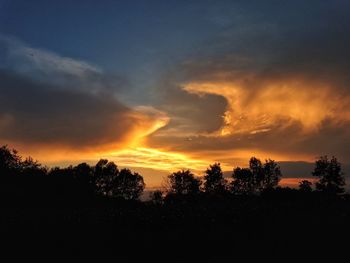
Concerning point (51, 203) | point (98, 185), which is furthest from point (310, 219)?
point (98, 185)

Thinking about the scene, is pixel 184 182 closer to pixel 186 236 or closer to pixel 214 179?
pixel 214 179

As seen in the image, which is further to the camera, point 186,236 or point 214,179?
point 214,179

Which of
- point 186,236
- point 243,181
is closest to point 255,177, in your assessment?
point 243,181

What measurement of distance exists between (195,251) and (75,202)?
62.6m

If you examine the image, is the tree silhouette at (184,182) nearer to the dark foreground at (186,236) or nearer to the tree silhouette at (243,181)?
the tree silhouette at (243,181)

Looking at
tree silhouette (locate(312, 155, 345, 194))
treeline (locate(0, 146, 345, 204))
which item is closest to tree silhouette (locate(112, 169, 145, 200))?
treeline (locate(0, 146, 345, 204))

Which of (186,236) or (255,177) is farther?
(255,177)

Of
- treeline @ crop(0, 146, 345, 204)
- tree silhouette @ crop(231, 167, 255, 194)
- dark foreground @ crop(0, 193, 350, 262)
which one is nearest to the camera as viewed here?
dark foreground @ crop(0, 193, 350, 262)

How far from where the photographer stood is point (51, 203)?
77.2m

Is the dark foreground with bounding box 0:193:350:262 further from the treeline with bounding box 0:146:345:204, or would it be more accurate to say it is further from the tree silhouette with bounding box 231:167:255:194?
the tree silhouette with bounding box 231:167:255:194

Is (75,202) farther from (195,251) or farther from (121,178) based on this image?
(121,178)

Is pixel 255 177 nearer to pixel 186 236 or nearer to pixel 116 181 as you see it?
pixel 116 181

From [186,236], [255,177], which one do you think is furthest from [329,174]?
[186,236]

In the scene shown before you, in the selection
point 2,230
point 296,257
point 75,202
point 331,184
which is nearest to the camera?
point 296,257
